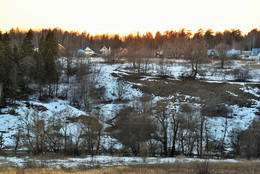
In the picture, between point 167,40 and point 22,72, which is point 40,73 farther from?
point 167,40

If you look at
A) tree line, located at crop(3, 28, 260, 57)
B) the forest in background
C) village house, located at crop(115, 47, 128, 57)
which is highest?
tree line, located at crop(3, 28, 260, 57)

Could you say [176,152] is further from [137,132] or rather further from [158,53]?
[158,53]

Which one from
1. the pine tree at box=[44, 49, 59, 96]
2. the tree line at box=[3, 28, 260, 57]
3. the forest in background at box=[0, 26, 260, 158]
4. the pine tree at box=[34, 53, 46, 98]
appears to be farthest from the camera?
the tree line at box=[3, 28, 260, 57]

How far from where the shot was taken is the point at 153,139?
29.4m

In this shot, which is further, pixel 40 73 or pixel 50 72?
pixel 50 72

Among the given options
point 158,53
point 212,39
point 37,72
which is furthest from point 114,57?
point 212,39

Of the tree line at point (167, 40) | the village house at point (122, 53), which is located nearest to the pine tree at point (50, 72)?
the village house at point (122, 53)

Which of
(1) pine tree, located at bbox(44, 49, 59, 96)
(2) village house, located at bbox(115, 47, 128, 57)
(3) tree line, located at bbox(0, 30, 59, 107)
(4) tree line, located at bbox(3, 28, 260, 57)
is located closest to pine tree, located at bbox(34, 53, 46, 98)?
(3) tree line, located at bbox(0, 30, 59, 107)

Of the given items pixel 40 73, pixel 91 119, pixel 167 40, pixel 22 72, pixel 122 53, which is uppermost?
pixel 167 40

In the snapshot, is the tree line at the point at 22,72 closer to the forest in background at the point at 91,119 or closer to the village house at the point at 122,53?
the forest in background at the point at 91,119

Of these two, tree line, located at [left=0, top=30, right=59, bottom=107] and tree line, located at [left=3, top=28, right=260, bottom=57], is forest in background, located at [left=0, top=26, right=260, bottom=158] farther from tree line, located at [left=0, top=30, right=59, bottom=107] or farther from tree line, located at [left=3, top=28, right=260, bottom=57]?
tree line, located at [left=3, top=28, right=260, bottom=57]

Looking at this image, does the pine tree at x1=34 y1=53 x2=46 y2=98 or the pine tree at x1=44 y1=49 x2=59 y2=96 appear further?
the pine tree at x1=44 y1=49 x2=59 y2=96

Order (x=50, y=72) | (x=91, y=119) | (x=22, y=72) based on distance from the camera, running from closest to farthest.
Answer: (x=91, y=119) → (x=22, y=72) → (x=50, y=72)

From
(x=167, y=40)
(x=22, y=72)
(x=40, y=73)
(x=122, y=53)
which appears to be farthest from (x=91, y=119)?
(x=167, y=40)
